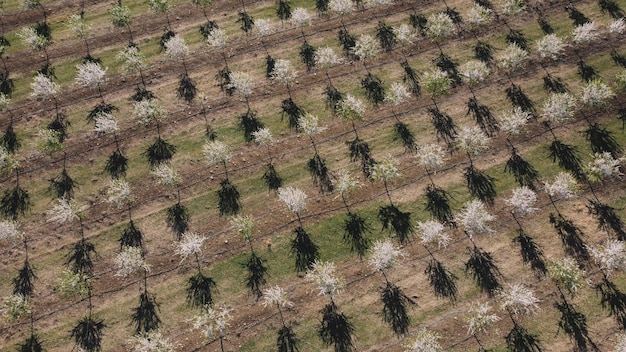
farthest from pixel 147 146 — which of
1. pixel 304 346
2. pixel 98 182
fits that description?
pixel 304 346

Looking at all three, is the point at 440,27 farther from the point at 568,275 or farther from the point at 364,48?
the point at 568,275

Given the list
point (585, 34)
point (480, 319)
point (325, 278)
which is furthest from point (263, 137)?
point (585, 34)

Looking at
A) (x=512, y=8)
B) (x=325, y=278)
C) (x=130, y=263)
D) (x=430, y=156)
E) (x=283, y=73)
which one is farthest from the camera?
(x=512, y=8)

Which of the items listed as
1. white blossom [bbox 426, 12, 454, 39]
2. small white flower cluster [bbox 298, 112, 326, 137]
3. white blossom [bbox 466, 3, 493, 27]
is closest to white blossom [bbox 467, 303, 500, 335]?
small white flower cluster [bbox 298, 112, 326, 137]

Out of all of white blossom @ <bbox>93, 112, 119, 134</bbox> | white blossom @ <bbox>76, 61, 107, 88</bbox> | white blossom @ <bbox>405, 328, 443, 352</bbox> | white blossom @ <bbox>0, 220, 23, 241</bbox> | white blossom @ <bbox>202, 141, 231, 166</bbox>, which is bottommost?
white blossom @ <bbox>405, 328, 443, 352</bbox>

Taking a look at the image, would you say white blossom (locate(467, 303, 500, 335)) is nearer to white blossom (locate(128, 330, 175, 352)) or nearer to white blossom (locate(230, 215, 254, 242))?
white blossom (locate(230, 215, 254, 242))

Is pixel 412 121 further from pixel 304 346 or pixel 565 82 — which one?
pixel 304 346
